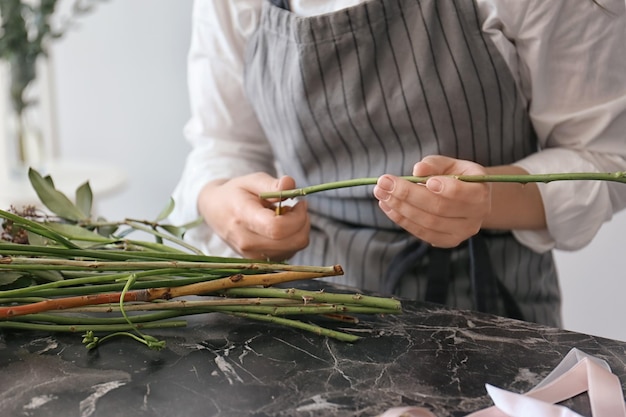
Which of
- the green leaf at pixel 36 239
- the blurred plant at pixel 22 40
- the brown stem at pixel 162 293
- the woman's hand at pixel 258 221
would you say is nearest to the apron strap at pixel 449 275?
the woman's hand at pixel 258 221

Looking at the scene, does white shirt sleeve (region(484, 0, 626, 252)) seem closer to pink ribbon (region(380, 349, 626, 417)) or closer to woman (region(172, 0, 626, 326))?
woman (region(172, 0, 626, 326))

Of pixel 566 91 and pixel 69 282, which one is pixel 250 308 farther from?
pixel 566 91

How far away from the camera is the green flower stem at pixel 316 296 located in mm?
594

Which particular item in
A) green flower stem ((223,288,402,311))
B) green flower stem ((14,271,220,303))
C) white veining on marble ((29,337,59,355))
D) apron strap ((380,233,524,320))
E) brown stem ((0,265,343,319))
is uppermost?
green flower stem ((14,271,220,303))

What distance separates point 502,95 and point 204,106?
358mm

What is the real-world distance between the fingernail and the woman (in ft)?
0.24

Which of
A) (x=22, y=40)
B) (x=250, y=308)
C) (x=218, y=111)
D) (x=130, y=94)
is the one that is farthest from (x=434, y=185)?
(x=130, y=94)

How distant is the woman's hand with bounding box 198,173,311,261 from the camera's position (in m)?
0.71

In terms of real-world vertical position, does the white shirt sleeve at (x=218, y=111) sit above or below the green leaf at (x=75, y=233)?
above

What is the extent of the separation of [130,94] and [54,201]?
115 centimetres

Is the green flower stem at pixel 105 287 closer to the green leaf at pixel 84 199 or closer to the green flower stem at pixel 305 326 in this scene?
the green flower stem at pixel 305 326

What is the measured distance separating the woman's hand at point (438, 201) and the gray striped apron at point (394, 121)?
0.16 meters

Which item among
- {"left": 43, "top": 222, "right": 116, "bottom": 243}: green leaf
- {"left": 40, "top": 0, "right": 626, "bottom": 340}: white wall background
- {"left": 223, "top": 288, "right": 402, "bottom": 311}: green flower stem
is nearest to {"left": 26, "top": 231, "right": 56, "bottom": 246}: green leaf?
{"left": 43, "top": 222, "right": 116, "bottom": 243}: green leaf

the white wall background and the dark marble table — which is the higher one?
the white wall background
